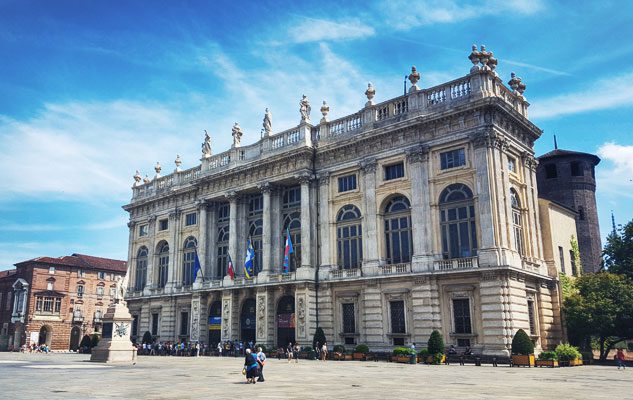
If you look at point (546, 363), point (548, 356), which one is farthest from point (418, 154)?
point (546, 363)

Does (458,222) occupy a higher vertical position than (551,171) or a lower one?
lower

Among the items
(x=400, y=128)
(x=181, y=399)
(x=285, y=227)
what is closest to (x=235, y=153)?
(x=285, y=227)

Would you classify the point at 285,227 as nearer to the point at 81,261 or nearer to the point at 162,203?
the point at 162,203

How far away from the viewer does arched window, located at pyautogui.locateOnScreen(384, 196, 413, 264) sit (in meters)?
38.6

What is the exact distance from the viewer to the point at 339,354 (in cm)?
3747

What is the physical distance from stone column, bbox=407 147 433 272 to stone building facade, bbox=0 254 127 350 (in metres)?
59.3

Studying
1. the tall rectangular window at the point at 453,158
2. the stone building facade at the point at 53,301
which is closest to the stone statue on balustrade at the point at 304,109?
the tall rectangular window at the point at 453,158

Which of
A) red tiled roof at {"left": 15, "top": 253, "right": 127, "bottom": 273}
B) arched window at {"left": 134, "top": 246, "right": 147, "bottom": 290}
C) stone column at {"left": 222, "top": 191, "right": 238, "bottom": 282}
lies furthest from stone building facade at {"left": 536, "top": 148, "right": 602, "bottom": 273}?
red tiled roof at {"left": 15, "top": 253, "right": 127, "bottom": 273}

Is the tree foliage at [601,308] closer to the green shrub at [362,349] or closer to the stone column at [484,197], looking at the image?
the stone column at [484,197]

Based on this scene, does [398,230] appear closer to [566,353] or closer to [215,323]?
[566,353]

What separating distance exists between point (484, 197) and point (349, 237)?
11023mm

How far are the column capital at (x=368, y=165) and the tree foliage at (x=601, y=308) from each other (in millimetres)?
16063

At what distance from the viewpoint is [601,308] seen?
116ft

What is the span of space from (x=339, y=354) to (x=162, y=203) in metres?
29.4
